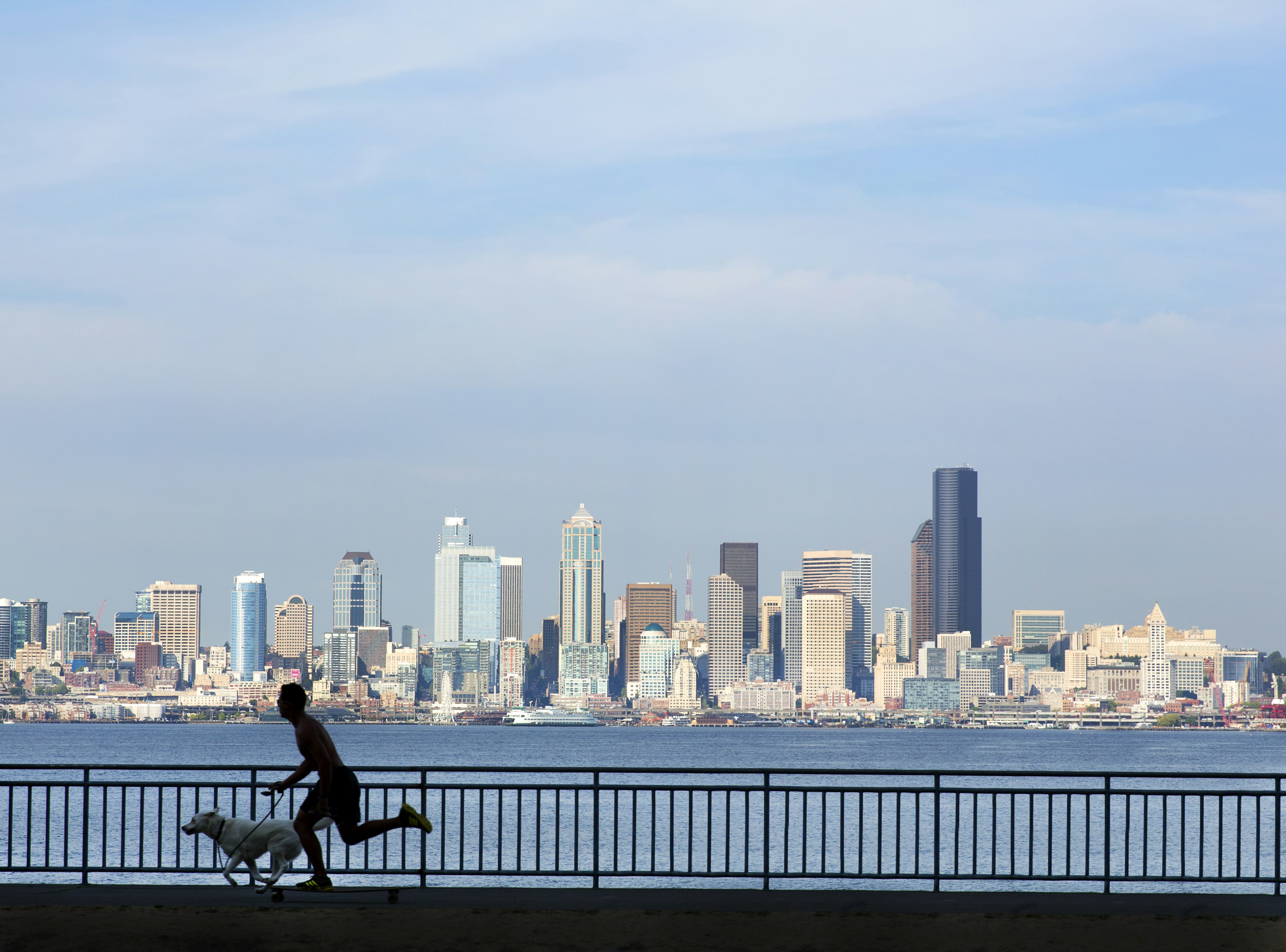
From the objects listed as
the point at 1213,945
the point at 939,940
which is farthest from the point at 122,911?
the point at 1213,945

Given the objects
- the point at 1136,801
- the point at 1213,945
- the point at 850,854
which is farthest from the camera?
the point at 1136,801

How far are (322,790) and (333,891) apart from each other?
122 cm

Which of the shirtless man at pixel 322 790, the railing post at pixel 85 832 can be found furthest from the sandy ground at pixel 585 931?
the railing post at pixel 85 832

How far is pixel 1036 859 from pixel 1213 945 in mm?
37459

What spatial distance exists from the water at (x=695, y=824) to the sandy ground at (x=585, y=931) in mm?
711

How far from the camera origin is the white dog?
1275 centimetres

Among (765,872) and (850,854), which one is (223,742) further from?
(765,872)

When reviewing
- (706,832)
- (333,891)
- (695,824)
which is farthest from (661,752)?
(333,891)

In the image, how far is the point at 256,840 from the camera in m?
12.8

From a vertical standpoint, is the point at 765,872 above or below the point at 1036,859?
above

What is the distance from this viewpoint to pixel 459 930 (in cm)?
1198

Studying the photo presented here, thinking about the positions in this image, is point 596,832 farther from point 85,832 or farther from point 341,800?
point 85,832

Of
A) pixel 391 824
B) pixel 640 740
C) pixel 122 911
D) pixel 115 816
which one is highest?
pixel 391 824

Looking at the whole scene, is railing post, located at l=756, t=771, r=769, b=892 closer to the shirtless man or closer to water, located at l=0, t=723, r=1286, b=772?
the shirtless man
